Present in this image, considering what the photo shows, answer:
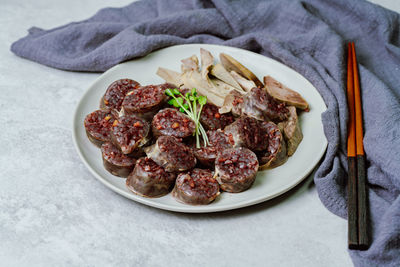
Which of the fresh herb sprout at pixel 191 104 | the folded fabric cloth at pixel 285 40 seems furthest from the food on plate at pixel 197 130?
the folded fabric cloth at pixel 285 40

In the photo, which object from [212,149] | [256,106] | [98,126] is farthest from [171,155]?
[256,106]

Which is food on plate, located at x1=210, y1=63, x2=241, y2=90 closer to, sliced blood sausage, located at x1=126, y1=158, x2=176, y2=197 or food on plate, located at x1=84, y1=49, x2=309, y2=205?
food on plate, located at x1=84, y1=49, x2=309, y2=205

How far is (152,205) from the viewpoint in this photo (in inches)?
118

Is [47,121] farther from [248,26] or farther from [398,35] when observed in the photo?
[398,35]

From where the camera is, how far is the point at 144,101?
139 inches

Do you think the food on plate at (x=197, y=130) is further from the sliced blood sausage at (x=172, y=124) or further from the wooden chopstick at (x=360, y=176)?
the wooden chopstick at (x=360, y=176)

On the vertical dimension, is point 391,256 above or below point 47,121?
above

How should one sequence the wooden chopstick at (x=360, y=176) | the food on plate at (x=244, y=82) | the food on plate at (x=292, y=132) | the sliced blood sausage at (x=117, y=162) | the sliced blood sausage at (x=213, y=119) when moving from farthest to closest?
1. the food on plate at (x=244, y=82)
2. the sliced blood sausage at (x=213, y=119)
3. the food on plate at (x=292, y=132)
4. the sliced blood sausage at (x=117, y=162)
5. the wooden chopstick at (x=360, y=176)

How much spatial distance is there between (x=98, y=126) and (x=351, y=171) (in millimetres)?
A: 1805

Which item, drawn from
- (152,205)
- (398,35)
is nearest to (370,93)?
(398,35)

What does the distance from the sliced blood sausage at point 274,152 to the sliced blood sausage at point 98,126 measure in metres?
1.12

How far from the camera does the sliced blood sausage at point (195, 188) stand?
9.82 feet

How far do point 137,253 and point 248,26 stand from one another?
104 inches

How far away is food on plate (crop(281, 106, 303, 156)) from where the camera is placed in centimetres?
347
